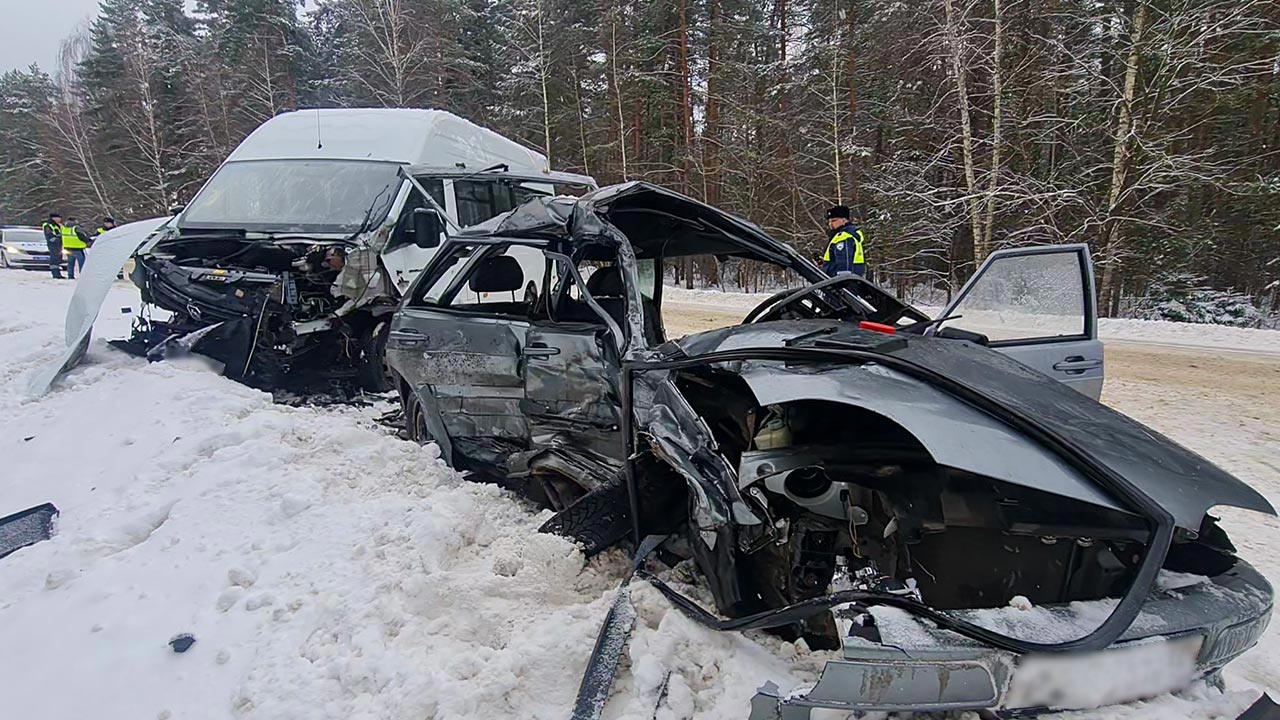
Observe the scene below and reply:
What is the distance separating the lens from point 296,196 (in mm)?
6309

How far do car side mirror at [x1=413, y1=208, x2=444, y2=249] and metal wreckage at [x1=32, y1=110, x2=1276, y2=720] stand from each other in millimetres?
1860

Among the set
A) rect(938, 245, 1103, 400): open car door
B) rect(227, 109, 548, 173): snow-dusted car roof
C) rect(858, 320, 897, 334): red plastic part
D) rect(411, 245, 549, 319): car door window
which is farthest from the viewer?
rect(227, 109, 548, 173): snow-dusted car roof

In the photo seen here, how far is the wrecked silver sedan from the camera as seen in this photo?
1643 millimetres

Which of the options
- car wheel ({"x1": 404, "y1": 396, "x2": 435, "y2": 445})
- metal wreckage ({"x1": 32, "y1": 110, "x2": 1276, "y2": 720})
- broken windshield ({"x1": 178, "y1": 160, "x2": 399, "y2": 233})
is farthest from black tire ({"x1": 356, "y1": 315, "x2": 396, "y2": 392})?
metal wreckage ({"x1": 32, "y1": 110, "x2": 1276, "y2": 720})

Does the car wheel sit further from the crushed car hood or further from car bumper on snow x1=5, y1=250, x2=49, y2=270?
car bumper on snow x1=5, y1=250, x2=49, y2=270

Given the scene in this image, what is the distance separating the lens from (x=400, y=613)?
2.52 m

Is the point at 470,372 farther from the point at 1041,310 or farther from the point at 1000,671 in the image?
the point at 1041,310

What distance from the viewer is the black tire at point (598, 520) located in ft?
9.30

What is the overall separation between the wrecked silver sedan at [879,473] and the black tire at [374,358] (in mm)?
2360

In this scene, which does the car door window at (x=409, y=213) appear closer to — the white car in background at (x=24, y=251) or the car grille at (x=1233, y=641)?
the car grille at (x=1233, y=641)

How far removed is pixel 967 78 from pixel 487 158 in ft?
37.5

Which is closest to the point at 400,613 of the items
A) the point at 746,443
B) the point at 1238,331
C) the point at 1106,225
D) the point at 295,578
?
the point at 295,578

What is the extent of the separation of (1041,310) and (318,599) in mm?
3903

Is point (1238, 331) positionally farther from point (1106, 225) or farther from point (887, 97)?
point (887, 97)
